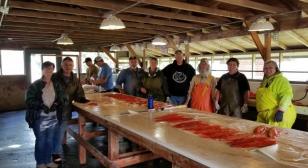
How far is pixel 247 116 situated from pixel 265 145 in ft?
11.8

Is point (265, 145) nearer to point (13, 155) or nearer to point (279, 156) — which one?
point (279, 156)

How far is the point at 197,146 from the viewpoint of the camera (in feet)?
6.22

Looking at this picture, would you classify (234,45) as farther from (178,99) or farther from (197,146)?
(197,146)

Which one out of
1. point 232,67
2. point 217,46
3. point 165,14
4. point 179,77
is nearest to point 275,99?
point 232,67

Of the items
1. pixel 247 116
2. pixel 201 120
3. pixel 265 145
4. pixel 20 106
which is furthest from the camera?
pixel 20 106

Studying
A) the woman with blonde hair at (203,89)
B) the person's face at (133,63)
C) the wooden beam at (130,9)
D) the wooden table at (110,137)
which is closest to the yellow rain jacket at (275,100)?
the woman with blonde hair at (203,89)

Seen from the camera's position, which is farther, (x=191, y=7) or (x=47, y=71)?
(x=191, y=7)

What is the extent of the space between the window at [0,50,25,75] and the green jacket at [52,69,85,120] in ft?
22.3

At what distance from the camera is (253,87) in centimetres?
598

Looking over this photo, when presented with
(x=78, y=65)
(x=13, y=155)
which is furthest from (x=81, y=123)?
(x=78, y=65)

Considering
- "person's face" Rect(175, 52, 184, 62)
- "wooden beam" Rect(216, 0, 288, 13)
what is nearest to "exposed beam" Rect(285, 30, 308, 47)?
"wooden beam" Rect(216, 0, 288, 13)

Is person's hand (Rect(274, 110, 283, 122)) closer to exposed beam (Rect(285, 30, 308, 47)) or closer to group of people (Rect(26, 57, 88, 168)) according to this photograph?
group of people (Rect(26, 57, 88, 168))

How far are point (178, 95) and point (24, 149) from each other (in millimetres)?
2853

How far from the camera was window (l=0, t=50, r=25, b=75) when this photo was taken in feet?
31.4
